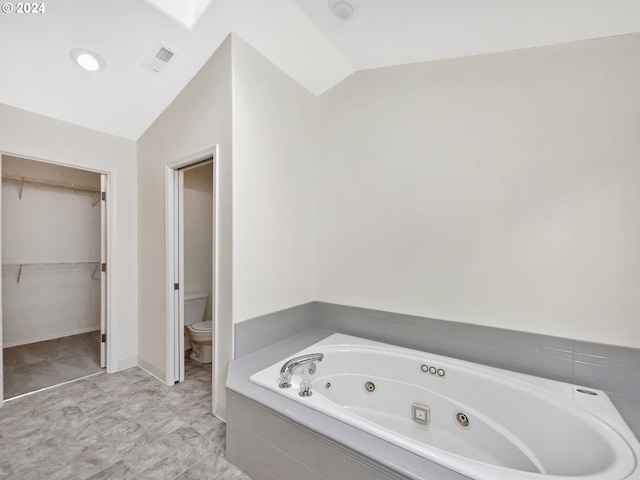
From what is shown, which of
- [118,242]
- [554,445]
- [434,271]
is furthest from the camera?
[118,242]

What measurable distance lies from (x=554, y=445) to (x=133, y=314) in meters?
3.28

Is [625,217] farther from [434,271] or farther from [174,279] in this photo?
[174,279]

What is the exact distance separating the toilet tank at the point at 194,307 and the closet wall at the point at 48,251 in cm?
185

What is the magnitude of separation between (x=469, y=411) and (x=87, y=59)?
131 inches

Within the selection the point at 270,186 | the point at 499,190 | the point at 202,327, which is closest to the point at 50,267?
the point at 202,327

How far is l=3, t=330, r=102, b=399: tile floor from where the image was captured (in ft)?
7.90

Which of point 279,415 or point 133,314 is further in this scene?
point 133,314

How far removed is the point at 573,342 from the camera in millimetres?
1551

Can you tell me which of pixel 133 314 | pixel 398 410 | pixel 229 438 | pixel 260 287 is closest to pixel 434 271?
pixel 398 410

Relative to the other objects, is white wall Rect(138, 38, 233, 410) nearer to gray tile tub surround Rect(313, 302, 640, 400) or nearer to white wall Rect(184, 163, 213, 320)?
white wall Rect(184, 163, 213, 320)

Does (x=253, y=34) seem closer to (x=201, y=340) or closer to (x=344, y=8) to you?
(x=344, y=8)

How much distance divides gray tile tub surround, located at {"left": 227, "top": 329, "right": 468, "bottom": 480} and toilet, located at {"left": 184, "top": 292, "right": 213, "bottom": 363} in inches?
47.7

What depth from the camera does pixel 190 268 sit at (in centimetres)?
328

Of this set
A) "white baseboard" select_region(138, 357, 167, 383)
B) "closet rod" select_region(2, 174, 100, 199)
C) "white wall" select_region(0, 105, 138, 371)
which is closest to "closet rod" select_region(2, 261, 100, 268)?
"closet rod" select_region(2, 174, 100, 199)
